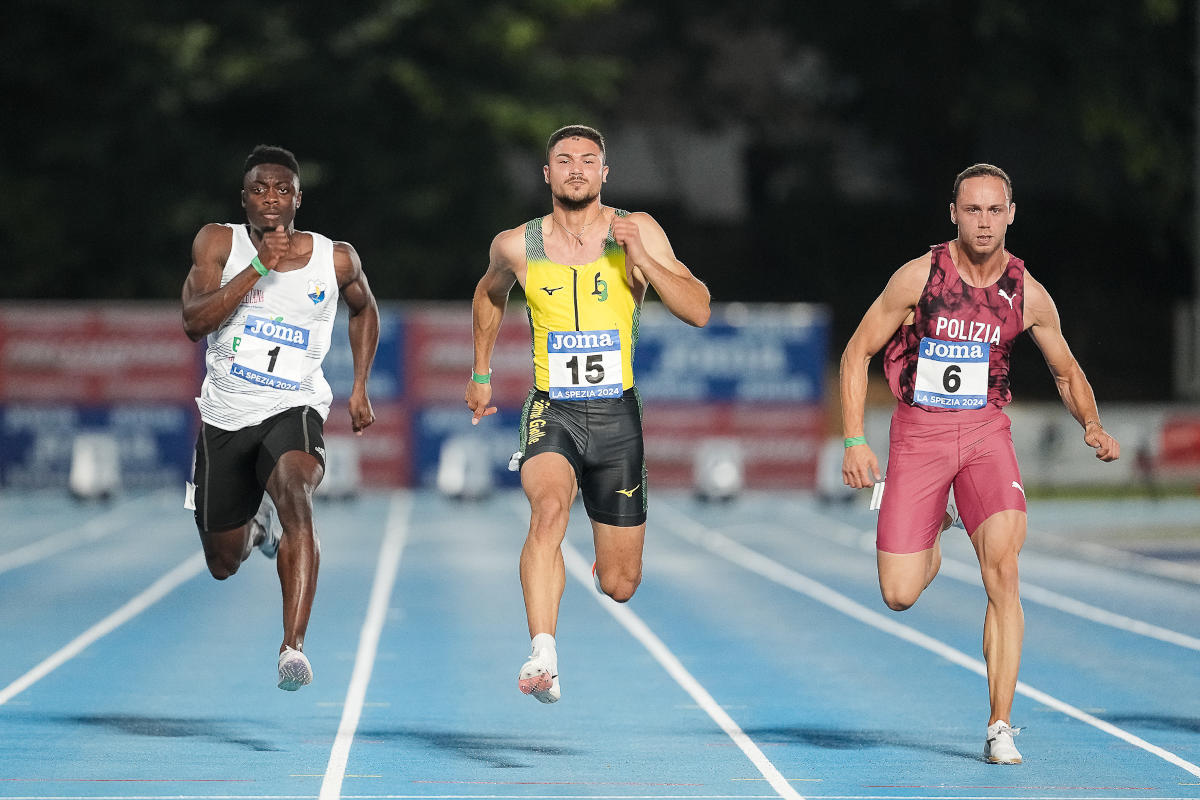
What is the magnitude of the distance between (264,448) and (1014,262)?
125 inches

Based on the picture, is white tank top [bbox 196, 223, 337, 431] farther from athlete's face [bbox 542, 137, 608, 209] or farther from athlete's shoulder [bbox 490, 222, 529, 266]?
athlete's face [bbox 542, 137, 608, 209]

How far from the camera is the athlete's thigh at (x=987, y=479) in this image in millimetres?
8023

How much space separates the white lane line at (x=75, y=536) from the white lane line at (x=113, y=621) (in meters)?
1.50

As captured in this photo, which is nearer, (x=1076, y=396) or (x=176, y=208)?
(x=1076, y=396)

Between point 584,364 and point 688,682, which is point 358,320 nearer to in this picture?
point 584,364

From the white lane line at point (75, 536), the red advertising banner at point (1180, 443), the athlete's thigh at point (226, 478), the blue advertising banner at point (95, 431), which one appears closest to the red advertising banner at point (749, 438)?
the red advertising banner at point (1180, 443)

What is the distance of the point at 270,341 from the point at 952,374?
2.80 m

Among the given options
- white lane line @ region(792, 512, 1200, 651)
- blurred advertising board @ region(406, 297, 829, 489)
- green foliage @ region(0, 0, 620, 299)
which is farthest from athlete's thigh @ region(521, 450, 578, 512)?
green foliage @ region(0, 0, 620, 299)

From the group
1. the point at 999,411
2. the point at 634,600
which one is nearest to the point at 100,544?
the point at 634,600

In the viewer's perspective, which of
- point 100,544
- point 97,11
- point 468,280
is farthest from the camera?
point 468,280

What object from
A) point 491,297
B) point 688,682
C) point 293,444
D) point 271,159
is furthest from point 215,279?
point 688,682

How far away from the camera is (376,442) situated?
29297mm

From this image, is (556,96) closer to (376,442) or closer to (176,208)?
(176,208)

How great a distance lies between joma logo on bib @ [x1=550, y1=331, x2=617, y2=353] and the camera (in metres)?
8.07
